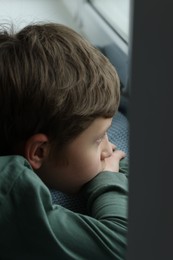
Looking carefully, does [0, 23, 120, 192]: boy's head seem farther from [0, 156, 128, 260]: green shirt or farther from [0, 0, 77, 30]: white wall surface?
[0, 0, 77, 30]: white wall surface

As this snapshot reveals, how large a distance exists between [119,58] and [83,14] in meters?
0.28

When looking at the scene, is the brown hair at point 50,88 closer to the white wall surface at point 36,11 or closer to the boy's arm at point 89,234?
the boy's arm at point 89,234

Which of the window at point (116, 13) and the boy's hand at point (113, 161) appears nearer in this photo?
the boy's hand at point (113, 161)

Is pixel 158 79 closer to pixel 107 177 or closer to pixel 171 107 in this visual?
pixel 171 107

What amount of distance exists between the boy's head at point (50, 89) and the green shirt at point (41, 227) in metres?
0.07

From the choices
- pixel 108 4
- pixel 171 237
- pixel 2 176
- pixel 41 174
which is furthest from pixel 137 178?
pixel 108 4

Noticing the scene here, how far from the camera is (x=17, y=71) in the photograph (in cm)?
77

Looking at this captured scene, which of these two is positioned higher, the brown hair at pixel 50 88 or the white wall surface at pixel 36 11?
the brown hair at pixel 50 88

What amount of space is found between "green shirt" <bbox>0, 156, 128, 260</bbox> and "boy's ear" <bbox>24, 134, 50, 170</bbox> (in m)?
0.06

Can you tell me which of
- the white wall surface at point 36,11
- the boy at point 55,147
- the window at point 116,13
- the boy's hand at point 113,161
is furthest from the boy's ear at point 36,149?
the white wall surface at point 36,11

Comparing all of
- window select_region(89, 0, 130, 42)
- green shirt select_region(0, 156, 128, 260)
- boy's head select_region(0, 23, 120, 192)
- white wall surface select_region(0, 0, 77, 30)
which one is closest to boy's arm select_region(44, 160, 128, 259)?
green shirt select_region(0, 156, 128, 260)

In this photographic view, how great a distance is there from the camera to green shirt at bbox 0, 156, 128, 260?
2.22 ft

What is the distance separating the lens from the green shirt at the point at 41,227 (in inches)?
26.7

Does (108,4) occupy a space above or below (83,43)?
below
